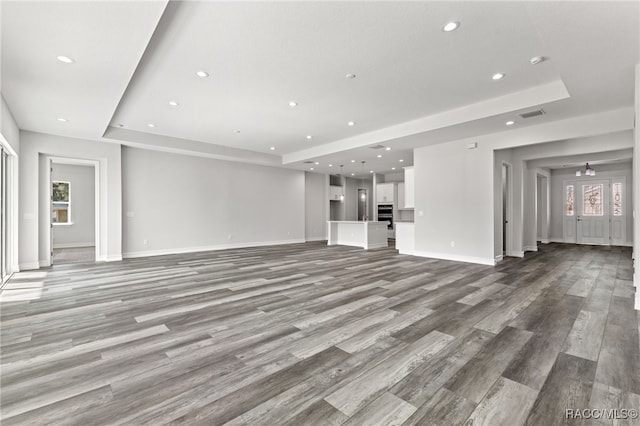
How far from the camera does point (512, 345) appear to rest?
2420 mm

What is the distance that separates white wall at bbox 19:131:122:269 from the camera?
5.93 meters

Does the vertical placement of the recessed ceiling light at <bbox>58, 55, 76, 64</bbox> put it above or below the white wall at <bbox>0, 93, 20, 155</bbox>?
above

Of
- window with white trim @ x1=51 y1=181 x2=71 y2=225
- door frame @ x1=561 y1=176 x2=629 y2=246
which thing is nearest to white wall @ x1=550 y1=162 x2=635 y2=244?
door frame @ x1=561 y1=176 x2=629 y2=246

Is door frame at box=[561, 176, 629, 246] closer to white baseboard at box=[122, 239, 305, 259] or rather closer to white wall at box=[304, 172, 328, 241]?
white wall at box=[304, 172, 328, 241]

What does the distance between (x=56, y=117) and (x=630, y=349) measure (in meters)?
8.31

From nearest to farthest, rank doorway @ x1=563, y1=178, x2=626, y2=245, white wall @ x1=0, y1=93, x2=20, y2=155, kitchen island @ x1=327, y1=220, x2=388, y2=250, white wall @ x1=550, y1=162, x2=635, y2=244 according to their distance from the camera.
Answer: white wall @ x1=0, y1=93, x2=20, y2=155 < white wall @ x1=550, y1=162, x2=635, y2=244 < kitchen island @ x1=327, y1=220, x2=388, y2=250 < doorway @ x1=563, y1=178, x2=626, y2=245

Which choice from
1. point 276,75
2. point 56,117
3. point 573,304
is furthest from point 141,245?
point 573,304

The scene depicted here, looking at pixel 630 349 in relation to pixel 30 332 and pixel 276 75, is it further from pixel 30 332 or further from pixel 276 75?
pixel 30 332

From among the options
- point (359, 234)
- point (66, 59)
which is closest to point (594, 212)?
point (359, 234)

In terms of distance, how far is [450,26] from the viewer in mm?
2877

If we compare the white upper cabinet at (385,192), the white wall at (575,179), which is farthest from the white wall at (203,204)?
the white wall at (575,179)

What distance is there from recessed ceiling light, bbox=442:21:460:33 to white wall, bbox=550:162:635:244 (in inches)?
401

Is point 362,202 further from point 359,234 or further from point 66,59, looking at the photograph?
point 66,59

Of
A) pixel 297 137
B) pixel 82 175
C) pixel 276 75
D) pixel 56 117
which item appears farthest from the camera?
pixel 82 175
